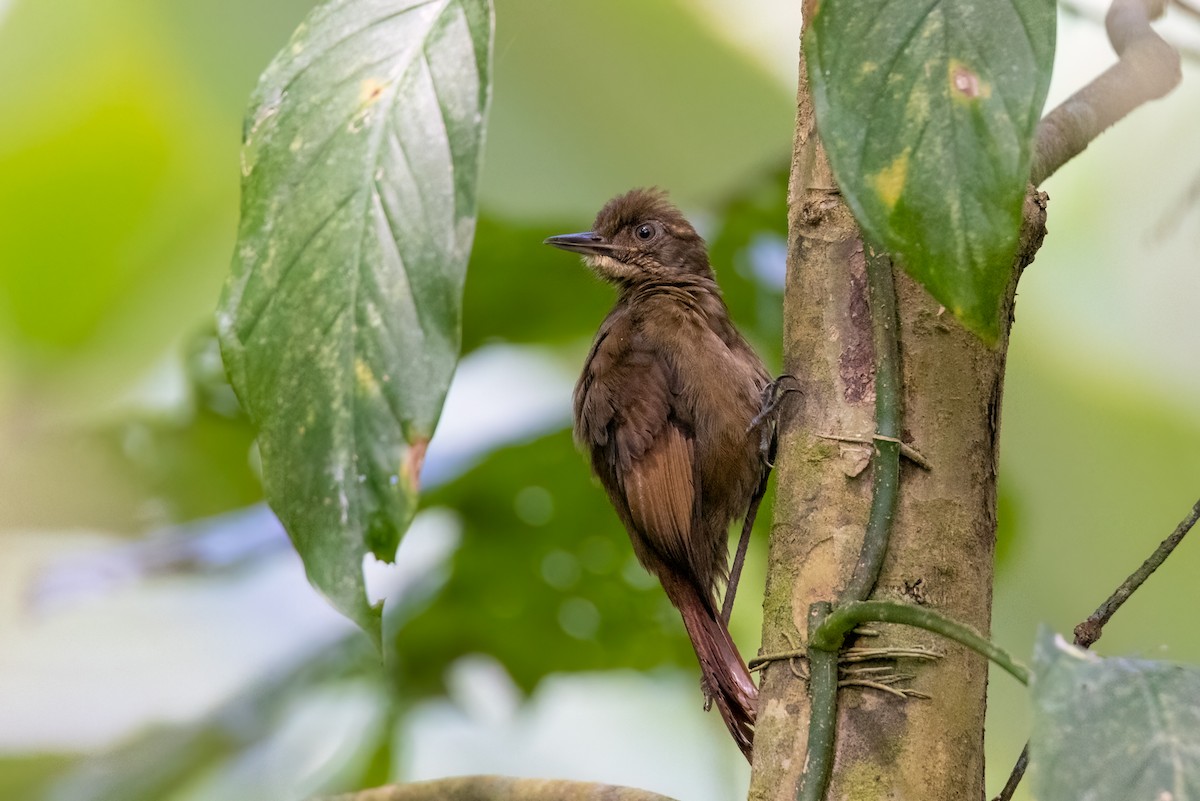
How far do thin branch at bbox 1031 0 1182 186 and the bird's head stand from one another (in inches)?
41.6

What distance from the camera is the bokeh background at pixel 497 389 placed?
2.90 metres

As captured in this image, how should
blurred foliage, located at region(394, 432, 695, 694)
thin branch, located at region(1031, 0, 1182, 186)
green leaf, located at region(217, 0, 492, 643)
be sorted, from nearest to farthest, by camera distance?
1. green leaf, located at region(217, 0, 492, 643)
2. thin branch, located at region(1031, 0, 1182, 186)
3. blurred foliage, located at region(394, 432, 695, 694)

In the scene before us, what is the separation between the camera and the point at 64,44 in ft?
9.60

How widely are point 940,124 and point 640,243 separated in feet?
5.85

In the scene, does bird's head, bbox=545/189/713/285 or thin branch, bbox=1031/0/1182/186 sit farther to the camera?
bird's head, bbox=545/189/713/285

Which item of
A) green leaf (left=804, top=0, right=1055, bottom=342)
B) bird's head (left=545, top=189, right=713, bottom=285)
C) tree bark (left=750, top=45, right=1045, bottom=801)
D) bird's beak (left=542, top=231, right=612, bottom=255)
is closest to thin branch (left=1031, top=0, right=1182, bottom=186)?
tree bark (left=750, top=45, right=1045, bottom=801)

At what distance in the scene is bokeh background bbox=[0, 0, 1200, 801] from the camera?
9.52 feet

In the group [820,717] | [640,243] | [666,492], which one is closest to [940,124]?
[820,717]

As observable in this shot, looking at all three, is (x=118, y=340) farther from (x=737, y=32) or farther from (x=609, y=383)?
(x=737, y=32)

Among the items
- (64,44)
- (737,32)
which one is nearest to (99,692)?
(64,44)

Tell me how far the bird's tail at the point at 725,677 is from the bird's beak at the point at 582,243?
906mm

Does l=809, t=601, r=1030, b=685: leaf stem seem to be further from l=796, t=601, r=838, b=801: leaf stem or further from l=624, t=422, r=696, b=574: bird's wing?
l=624, t=422, r=696, b=574: bird's wing

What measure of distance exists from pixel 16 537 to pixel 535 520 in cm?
154

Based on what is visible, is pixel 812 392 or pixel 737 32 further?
pixel 737 32
